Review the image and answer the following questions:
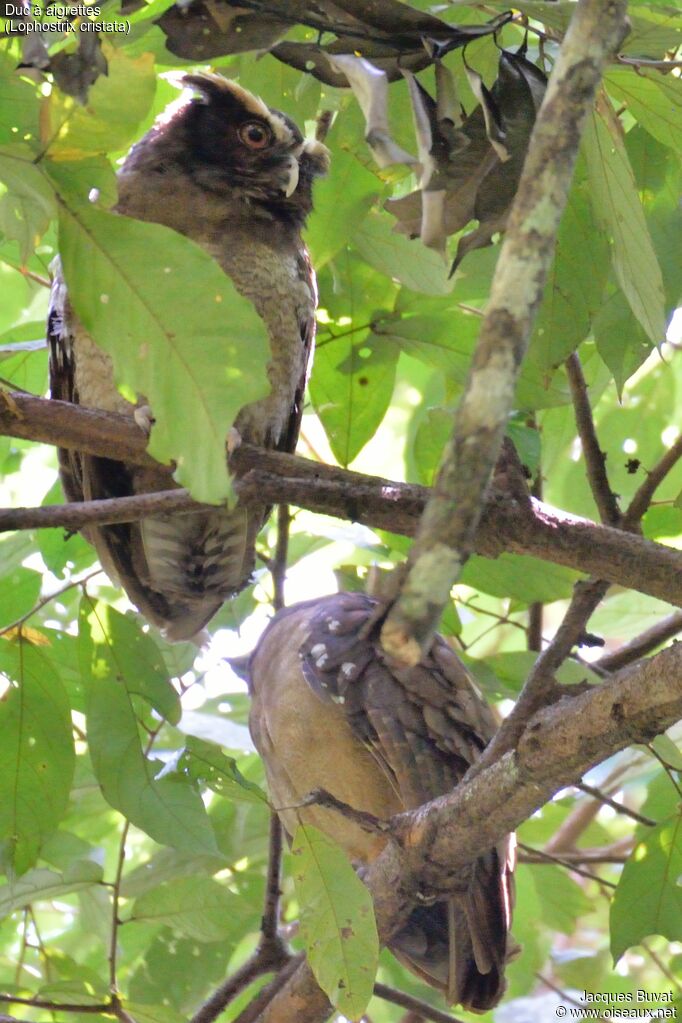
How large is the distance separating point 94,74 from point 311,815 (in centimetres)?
241

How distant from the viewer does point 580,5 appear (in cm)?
131

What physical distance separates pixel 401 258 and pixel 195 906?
1.79 meters

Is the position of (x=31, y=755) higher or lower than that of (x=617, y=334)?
lower

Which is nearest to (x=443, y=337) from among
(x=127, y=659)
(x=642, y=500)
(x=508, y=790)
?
(x=642, y=500)

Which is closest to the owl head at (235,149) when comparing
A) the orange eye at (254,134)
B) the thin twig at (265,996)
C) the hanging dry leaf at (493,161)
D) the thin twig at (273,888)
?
the orange eye at (254,134)

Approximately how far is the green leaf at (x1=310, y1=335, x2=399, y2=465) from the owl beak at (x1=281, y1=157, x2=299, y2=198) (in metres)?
0.79

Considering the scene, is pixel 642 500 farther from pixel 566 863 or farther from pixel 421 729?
pixel 566 863

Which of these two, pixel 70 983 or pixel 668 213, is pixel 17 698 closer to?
pixel 70 983

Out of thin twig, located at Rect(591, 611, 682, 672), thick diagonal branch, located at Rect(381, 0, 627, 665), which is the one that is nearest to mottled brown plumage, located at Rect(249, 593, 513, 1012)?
thin twig, located at Rect(591, 611, 682, 672)

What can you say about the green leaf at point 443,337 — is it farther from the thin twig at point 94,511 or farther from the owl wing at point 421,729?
the thin twig at point 94,511

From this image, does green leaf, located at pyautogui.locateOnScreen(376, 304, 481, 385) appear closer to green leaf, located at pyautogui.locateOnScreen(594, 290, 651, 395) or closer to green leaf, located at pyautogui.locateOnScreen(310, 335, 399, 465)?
green leaf, located at pyautogui.locateOnScreen(310, 335, 399, 465)

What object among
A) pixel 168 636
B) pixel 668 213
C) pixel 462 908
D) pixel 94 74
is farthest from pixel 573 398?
pixel 168 636

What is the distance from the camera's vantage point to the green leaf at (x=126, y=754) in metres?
2.57

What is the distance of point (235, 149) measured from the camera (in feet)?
12.4
